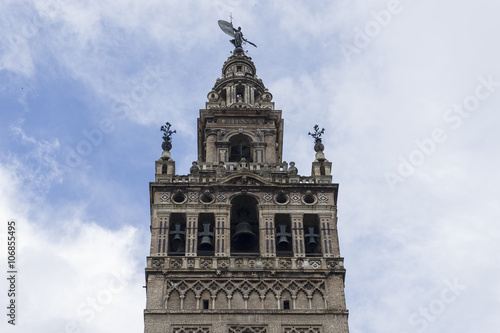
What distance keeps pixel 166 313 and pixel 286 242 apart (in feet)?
26.5

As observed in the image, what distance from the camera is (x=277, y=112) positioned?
6425cm

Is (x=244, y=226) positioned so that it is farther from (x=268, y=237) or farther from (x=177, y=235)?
(x=177, y=235)

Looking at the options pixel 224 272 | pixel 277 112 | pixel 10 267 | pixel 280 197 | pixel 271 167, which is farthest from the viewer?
pixel 277 112

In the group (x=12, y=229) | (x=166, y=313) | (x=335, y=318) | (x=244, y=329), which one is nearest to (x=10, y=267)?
(x=12, y=229)

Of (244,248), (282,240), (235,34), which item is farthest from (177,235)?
(235,34)

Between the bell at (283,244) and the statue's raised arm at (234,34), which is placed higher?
the statue's raised arm at (234,34)

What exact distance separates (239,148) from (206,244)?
41.0 feet

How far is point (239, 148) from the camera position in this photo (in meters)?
62.8

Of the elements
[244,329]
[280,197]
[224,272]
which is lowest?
[244,329]

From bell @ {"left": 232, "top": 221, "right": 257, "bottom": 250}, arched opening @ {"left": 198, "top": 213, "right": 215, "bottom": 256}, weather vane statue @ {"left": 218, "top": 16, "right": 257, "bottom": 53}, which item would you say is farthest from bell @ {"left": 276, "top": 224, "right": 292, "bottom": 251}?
weather vane statue @ {"left": 218, "top": 16, "right": 257, "bottom": 53}

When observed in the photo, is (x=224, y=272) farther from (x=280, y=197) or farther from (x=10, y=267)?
(x=10, y=267)

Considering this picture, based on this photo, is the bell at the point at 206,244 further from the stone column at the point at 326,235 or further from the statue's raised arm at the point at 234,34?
the statue's raised arm at the point at 234,34

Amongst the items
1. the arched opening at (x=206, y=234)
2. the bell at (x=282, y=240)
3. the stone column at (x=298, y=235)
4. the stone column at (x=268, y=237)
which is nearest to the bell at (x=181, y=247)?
the arched opening at (x=206, y=234)

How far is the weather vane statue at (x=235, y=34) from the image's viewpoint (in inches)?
2891
